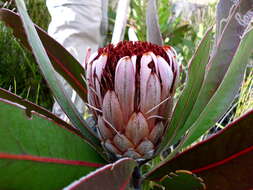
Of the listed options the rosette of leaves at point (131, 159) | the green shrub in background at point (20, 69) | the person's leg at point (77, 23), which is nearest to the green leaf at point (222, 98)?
the rosette of leaves at point (131, 159)

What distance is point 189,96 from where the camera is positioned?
569 mm

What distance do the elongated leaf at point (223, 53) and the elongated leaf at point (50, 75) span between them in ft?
0.52

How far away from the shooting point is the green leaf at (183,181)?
48cm

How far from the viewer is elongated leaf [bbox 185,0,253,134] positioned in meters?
0.57

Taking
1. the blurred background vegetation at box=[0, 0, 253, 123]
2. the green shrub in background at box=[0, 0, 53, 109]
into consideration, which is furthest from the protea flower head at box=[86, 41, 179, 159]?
the green shrub in background at box=[0, 0, 53, 109]

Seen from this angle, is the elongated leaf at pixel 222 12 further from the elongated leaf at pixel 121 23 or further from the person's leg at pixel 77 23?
the person's leg at pixel 77 23

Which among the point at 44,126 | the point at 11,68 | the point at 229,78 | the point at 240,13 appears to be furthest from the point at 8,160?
the point at 11,68

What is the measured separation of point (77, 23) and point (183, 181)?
164 cm

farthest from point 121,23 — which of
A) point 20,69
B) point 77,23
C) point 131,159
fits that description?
point 20,69

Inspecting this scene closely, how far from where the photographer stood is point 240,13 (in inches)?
22.7

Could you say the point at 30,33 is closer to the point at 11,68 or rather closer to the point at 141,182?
the point at 141,182

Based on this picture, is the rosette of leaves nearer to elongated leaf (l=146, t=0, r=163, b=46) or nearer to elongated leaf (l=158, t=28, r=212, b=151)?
elongated leaf (l=158, t=28, r=212, b=151)

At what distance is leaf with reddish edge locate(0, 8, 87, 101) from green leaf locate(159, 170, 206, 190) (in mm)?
253

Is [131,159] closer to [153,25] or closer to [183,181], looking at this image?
[183,181]
